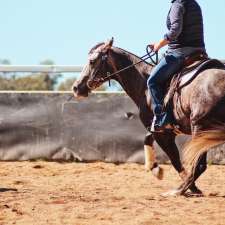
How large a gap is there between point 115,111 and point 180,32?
427 cm

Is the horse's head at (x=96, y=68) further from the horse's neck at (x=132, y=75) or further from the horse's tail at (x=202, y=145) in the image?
the horse's tail at (x=202, y=145)

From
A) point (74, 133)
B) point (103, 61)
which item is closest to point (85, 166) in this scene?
A: point (74, 133)

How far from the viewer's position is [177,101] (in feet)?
28.5

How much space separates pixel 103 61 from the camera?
9.73 m

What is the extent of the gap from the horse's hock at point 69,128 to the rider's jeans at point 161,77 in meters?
3.64

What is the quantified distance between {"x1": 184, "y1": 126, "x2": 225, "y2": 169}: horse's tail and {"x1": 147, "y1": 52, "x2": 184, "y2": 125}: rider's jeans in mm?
818

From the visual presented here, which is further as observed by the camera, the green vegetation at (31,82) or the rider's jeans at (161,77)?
the green vegetation at (31,82)

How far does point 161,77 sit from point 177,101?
0.42 m

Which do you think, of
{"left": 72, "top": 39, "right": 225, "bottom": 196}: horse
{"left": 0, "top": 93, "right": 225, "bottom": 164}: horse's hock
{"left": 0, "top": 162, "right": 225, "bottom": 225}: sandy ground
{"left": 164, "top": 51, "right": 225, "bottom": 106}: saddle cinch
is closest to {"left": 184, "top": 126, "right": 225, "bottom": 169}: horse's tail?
{"left": 72, "top": 39, "right": 225, "bottom": 196}: horse

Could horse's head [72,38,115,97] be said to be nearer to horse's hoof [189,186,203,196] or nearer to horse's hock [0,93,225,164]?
horse's hoof [189,186,203,196]

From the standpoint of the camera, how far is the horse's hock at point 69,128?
12.6 meters

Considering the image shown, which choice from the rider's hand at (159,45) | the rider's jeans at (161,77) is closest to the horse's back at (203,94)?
the rider's jeans at (161,77)

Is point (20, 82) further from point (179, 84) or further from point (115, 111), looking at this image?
point (179, 84)

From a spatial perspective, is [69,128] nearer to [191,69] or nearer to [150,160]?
[150,160]
